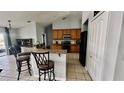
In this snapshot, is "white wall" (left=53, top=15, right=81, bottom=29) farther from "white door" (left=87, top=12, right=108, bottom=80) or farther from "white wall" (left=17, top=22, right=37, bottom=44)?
"white door" (left=87, top=12, right=108, bottom=80)

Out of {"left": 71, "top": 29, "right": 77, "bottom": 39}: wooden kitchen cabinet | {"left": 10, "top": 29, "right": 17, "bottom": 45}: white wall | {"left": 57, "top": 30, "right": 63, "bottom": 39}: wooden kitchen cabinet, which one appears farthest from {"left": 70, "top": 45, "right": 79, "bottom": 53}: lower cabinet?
{"left": 10, "top": 29, "right": 17, "bottom": 45}: white wall

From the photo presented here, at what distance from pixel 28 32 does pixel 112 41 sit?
604cm

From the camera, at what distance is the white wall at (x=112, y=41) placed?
139 centimetres

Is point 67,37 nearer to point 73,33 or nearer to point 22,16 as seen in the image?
point 73,33

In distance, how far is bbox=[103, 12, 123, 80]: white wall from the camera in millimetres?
1394

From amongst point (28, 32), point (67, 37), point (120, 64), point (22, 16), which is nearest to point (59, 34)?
point (67, 37)

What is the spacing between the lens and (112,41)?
5.19 feet

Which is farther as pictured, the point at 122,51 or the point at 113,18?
the point at 113,18
